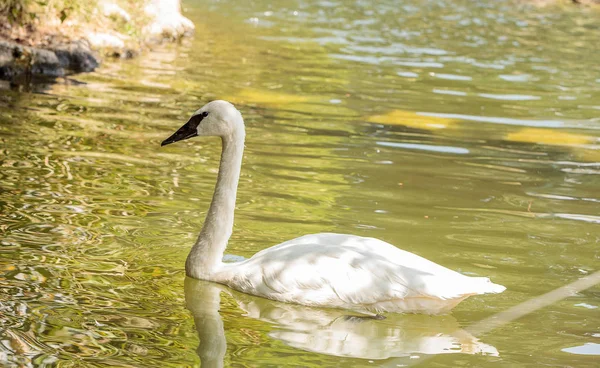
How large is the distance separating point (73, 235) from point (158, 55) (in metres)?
11.7

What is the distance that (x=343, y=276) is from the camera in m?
5.91

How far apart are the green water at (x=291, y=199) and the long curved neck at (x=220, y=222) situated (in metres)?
0.17

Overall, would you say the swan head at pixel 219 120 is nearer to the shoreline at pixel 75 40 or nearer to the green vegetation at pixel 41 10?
the shoreline at pixel 75 40

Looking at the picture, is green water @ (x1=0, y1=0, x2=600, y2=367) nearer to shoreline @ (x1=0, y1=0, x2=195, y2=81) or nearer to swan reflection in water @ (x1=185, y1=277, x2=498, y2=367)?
swan reflection in water @ (x1=185, y1=277, x2=498, y2=367)

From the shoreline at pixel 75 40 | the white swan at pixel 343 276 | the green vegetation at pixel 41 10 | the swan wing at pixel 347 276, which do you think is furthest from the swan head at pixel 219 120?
the green vegetation at pixel 41 10

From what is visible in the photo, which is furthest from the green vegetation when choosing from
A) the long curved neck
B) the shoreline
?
the long curved neck

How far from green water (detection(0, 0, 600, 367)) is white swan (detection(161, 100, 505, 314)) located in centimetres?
11

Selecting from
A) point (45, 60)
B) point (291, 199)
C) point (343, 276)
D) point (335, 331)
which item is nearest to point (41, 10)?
point (45, 60)

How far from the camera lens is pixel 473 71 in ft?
61.5

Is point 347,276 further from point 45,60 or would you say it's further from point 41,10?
point 41,10

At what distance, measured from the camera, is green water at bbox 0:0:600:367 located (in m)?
5.55

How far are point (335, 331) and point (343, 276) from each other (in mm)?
350

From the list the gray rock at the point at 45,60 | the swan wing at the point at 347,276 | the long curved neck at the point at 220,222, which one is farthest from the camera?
the gray rock at the point at 45,60

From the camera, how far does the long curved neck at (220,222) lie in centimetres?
648
